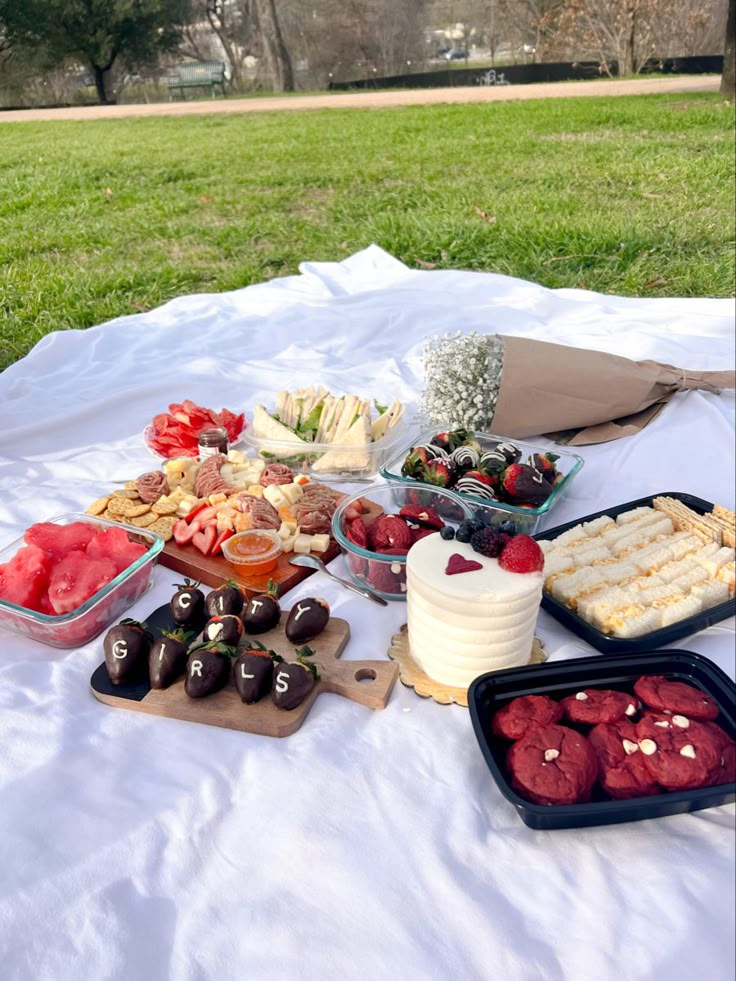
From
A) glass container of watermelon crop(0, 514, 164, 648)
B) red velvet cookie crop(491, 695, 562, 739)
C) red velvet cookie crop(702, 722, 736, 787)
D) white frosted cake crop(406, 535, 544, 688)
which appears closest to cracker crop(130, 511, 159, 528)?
glass container of watermelon crop(0, 514, 164, 648)

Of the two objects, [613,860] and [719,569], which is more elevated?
[719,569]

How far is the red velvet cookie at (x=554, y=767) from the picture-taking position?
3.67 ft

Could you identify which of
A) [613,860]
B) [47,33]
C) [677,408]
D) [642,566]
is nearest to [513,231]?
[677,408]

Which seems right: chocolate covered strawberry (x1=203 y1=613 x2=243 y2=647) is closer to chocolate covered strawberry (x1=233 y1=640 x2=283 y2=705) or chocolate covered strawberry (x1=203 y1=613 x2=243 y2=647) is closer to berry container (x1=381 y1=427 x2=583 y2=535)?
chocolate covered strawberry (x1=233 y1=640 x2=283 y2=705)

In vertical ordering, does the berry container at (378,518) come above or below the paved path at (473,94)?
below

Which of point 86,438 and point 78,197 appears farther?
point 78,197

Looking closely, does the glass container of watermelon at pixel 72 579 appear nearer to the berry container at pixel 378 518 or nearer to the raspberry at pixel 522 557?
the berry container at pixel 378 518

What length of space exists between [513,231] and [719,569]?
373cm

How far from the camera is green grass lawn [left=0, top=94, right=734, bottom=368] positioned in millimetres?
3811

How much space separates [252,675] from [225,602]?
0.22m

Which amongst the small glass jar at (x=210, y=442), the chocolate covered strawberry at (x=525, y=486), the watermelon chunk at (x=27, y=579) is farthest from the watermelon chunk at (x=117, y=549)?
the chocolate covered strawberry at (x=525, y=486)

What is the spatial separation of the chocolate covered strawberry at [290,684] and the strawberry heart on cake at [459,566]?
0.99ft

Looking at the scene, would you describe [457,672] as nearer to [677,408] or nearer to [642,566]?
[642,566]

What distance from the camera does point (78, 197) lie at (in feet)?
14.9
